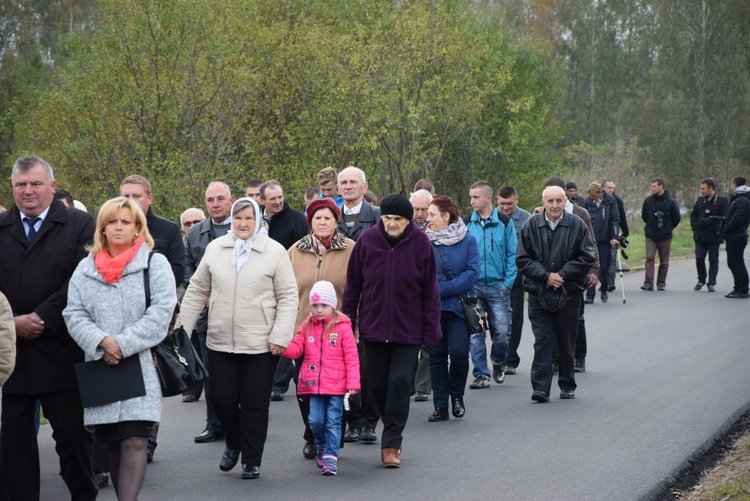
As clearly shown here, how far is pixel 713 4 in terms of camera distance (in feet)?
196

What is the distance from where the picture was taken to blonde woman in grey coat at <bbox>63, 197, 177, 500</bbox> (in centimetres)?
616

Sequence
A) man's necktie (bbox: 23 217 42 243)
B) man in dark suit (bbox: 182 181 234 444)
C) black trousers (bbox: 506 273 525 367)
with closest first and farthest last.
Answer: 1. man's necktie (bbox: 23 217 42 243)
2. man in dark suit (bbox: 182 181 234 444)
3. black trousers (bbox: 506 273 525 367)

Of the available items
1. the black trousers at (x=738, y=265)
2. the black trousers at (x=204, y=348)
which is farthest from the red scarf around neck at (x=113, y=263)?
the black trousers at (x=738, y=265)

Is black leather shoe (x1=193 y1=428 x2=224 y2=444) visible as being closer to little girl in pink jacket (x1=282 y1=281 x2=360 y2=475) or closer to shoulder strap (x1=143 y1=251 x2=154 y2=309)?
little girl in pink jacket (x1=282 y1=281 x2=360 y2=475)

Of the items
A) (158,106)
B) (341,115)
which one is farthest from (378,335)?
(341,115)

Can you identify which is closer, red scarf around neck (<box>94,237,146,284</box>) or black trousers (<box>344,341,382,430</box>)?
red scarf around neck (<box>94,237,146,284</box>)

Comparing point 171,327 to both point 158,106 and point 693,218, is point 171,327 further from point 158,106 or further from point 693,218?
point 693,218

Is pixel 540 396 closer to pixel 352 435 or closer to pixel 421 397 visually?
pixel 421 397

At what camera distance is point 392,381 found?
8281mm

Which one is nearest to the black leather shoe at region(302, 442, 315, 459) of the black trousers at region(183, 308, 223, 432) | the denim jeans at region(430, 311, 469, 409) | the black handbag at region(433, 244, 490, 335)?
the black trousers at region(183, 308, 223, 432)

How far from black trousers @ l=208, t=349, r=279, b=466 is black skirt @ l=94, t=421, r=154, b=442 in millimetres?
1458

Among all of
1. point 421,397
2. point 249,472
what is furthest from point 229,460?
point 421,397

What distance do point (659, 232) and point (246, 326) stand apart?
15757 mm

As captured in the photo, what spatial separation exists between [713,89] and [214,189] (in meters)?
54.1
